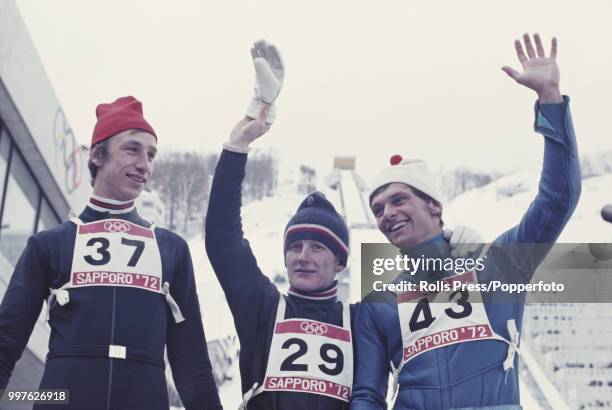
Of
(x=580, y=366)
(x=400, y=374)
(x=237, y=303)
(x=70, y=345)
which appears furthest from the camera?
(x=580, y=366)

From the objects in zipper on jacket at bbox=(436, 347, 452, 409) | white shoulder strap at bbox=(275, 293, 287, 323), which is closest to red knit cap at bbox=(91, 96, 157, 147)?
white shoulder strap at bbox=(275, 293, 287, 323)

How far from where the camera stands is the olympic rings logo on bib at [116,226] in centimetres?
331

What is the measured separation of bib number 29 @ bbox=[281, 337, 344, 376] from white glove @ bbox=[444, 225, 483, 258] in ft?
2.38

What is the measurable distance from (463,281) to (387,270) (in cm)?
44

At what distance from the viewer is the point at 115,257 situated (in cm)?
321

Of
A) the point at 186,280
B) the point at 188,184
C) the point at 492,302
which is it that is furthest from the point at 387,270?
the point at 188,184

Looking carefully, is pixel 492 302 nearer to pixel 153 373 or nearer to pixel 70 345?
pixel 153 373

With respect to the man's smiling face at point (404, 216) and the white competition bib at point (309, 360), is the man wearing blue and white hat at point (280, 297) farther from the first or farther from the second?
the man's smiling face at point (404, 216)

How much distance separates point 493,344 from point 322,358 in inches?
30.6

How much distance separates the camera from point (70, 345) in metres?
3.07

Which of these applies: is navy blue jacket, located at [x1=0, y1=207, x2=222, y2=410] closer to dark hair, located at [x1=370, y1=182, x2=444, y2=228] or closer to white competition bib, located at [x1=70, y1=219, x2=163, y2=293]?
white competition bib, located at [x1=70, y1=219, x2=163, y2=293]

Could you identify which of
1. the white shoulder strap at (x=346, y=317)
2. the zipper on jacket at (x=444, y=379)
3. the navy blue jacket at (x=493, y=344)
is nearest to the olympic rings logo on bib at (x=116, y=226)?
the white shoulder strap at (x=346, y=317)

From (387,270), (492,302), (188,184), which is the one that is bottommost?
(492,302)

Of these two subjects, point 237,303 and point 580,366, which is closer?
point 237,303
